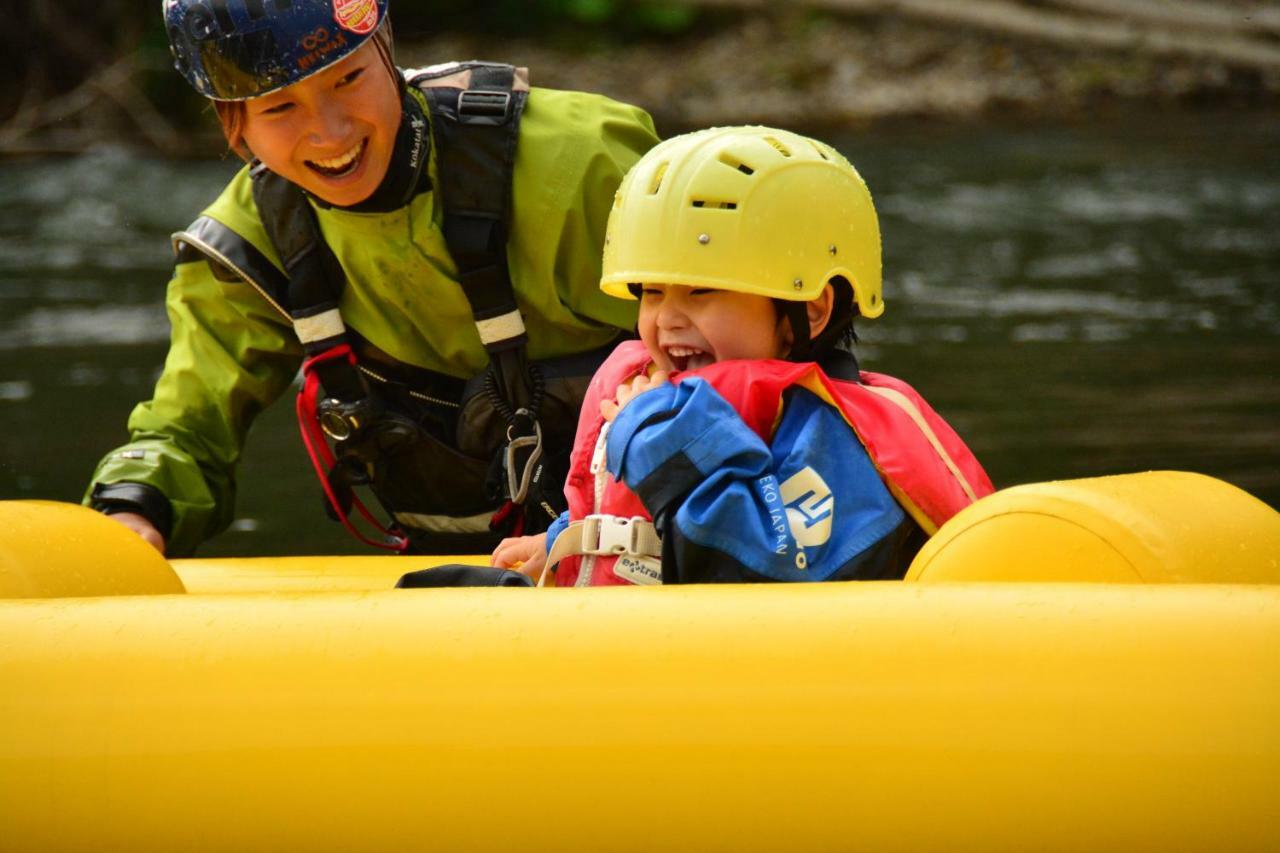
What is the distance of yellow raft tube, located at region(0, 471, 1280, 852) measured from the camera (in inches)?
67.0

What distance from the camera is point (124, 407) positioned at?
5504 mm

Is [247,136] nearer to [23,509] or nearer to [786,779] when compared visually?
[23,509]

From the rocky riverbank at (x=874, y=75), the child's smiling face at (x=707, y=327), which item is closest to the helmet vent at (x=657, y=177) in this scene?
the child's smiling face at (x=707, y=327)

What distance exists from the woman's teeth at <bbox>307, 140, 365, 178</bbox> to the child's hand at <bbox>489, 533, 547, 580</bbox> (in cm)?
65

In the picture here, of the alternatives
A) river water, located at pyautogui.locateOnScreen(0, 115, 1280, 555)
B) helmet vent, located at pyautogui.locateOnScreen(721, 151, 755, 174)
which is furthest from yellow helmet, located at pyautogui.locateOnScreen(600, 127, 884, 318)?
river water, located at pyautogui.locateOnScreen(0, 115, 1280, 555)

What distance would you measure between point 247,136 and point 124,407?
9.55 feet

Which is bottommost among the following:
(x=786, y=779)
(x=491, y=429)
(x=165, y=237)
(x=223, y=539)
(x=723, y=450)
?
(x=165, y=237)

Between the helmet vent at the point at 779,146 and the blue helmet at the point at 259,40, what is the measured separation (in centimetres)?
74

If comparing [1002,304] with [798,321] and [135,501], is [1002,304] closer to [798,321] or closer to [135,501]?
[135,501]

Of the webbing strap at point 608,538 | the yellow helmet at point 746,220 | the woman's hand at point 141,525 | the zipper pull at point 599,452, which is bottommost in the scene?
the woman's hand at point 141,525

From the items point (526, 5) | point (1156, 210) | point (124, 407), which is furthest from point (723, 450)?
point (526, 5)

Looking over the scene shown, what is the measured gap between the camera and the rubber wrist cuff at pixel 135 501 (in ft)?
9.47

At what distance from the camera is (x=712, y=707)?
176cm

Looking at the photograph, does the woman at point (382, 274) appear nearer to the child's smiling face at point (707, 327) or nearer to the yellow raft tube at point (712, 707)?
the child's smiling face at point (707, 327)
